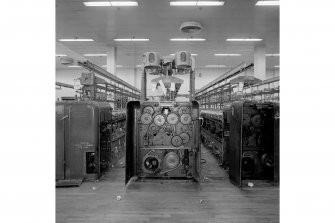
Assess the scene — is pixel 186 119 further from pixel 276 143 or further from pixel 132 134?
pixel 276 143

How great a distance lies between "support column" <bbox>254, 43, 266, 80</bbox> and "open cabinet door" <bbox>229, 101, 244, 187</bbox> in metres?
7.15

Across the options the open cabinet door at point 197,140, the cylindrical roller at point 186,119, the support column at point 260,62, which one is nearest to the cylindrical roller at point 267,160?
the open cabinet door at point 197,140

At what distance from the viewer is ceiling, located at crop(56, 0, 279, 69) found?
24.0 feet

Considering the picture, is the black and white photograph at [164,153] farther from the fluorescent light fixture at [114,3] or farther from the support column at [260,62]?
the support column at [260,62]

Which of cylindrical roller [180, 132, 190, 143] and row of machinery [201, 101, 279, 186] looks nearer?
row of machinery [201, 101, 279, 186]

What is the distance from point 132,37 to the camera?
10.2 metres

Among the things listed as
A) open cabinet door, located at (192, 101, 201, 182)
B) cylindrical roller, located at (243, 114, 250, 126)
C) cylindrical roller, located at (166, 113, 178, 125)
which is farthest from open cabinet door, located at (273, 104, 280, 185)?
cylindrical roller, located at (166, 113, 178, 125)

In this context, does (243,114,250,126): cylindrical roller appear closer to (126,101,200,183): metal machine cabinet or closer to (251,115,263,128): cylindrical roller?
(251,115,263,128): cylindrical roller
